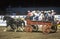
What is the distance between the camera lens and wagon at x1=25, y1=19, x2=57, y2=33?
747 centimetres

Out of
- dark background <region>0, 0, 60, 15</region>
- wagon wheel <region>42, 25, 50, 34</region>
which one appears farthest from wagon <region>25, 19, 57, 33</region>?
dark background <region>0, 0, 60, 15</region>

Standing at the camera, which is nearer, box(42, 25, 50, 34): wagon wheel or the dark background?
box(42, 25, 50, 34): wagon wheel

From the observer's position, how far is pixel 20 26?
8.17 metres

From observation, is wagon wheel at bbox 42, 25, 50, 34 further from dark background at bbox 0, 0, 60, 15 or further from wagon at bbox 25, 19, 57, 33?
dark background at bbox 0, 0, 60, 15

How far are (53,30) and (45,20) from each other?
21.1 inches

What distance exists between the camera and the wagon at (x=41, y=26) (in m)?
7.47

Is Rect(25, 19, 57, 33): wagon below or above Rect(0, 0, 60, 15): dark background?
below

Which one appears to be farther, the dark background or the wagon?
the dark background
